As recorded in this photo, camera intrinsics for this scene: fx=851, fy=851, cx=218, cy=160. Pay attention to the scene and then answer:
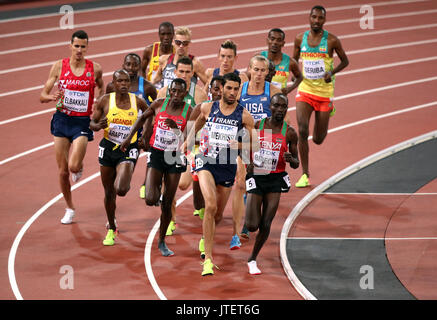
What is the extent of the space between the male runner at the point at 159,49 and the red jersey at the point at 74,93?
1156 mm

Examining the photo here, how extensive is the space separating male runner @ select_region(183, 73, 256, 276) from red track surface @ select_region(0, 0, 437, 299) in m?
0.64

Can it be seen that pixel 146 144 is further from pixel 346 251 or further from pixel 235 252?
pixel 346 251

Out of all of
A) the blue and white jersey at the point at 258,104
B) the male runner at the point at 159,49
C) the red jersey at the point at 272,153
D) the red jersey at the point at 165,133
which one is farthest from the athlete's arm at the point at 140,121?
the male runner at the point at 159,49

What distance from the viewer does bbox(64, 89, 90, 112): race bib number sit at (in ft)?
34.3

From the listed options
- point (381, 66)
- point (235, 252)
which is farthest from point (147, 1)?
point (235, 252)

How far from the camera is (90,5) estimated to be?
840 inches

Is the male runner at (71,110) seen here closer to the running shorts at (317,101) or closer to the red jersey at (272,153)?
the red jersey at (272,153)

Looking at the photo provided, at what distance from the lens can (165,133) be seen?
9.41 metres

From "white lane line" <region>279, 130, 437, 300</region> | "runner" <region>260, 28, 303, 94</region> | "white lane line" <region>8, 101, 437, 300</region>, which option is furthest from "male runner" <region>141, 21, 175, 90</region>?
"white lane line" <region>279, 130, 437, 300</region>

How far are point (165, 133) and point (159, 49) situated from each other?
2658mm

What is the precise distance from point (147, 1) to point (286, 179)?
13.6 metres

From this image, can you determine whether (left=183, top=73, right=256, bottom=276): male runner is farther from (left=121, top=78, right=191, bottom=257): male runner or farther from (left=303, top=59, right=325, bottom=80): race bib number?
(left=303, top=59, right=325, bottom=80): race bib number

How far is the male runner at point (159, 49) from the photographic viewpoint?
11492 millimetres

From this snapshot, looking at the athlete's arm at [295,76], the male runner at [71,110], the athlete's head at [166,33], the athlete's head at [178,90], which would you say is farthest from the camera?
the athlete's head at [166,33]
